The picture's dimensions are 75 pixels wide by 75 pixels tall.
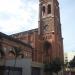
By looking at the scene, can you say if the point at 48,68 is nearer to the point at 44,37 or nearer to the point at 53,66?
the point at 53,66

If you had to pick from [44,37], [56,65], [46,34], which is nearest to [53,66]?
[56,65]

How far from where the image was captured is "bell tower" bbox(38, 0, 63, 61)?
5069cm

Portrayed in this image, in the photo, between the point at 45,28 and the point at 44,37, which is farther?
the point at 45,28

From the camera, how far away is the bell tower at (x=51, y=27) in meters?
50.7

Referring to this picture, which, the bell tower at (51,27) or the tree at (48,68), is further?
the bell tower at (51,27)

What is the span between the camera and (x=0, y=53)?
128ft

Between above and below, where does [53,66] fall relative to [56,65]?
below

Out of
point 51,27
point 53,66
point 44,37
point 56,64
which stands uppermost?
point 51,27

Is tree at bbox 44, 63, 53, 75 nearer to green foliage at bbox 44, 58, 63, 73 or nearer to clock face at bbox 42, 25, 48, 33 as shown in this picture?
green foliage at bbox 44, 58, 63, 73

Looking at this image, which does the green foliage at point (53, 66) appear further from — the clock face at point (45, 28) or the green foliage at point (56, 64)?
the clock face at point (45, 28)

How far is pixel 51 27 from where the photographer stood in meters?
51.7

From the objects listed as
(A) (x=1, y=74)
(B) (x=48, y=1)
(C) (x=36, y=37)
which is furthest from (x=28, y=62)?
(B) (x=48, y=1)

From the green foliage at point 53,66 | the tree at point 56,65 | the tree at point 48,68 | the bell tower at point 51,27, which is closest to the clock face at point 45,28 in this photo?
the bell tower at point 51,27

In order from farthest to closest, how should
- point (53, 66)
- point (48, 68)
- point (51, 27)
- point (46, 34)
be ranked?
point (51, 27) < point (46, 34) < point (53, 66) < point (48, 68)
